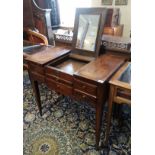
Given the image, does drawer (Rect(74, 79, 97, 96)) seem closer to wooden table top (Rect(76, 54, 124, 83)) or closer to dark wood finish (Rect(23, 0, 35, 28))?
wooden table top (Rect(76, 54, 124, 83))

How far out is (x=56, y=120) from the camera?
1682 millimetres

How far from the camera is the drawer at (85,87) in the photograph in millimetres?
1056

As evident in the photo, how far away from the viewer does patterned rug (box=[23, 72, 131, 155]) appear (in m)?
1.36

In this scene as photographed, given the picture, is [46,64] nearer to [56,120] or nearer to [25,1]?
[56,120]

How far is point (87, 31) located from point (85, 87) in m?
0.53

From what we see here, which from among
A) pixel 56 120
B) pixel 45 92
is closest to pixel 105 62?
pixel 56 120

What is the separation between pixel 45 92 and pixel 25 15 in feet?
4.81

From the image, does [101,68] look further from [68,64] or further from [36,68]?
[36,68]

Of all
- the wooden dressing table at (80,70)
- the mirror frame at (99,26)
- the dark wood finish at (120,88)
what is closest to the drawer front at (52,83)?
the wooden dressing table at (80,70)

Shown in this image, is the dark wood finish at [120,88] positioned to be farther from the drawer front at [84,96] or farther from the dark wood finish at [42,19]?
the dark wood finish at [42,19]

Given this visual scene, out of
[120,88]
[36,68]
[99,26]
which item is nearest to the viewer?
[120,88]

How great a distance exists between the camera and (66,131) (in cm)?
154

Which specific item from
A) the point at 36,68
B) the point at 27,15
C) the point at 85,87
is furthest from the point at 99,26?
the point at 27,15

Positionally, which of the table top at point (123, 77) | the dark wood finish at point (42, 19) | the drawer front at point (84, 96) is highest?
the dark wood finish at point (42, 19)
